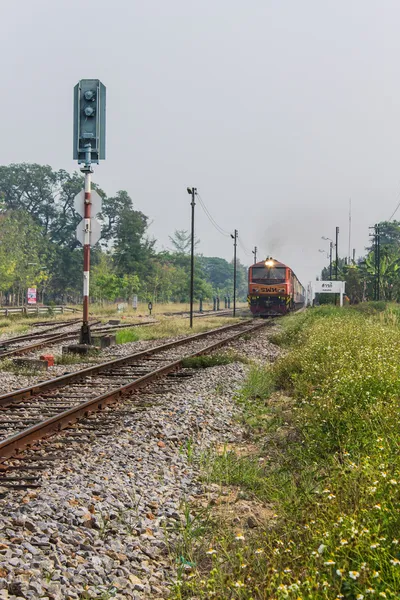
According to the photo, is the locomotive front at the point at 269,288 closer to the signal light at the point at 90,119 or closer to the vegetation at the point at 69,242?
the signal light at the point at 90,119

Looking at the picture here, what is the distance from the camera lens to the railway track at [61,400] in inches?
233

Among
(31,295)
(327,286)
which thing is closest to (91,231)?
(31,295)

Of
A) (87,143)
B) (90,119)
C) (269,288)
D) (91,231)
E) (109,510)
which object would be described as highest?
(90,119)

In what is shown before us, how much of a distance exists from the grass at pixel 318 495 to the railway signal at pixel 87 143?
27.0 feet

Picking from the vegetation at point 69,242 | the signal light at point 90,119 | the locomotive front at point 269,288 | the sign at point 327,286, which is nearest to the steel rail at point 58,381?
the signal light at point 90,119

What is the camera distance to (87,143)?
1579 cm

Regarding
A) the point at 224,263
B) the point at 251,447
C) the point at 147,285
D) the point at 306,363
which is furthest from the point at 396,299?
the point at 224,263

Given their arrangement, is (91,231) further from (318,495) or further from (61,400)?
(318,495)

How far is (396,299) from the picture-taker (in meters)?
48.9

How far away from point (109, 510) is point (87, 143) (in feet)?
42.7

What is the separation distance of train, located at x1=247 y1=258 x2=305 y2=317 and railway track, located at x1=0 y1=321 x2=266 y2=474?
22.6 metres

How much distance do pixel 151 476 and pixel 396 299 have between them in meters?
46.8

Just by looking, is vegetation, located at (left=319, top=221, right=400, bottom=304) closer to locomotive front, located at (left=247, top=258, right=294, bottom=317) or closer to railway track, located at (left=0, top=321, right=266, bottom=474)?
locomotive front, located at (left=247, top=258, right=294, bottom=317)

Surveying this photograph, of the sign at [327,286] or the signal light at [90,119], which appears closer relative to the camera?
the signal light at [90,119]
